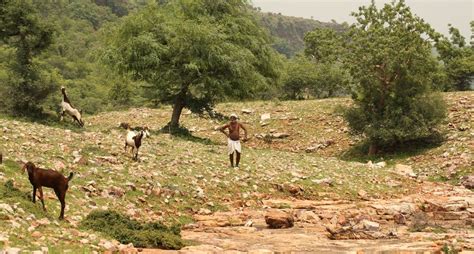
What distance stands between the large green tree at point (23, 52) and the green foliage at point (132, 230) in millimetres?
18299

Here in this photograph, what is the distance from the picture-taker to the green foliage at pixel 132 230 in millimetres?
10773

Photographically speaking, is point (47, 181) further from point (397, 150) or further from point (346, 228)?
point (397, 150)

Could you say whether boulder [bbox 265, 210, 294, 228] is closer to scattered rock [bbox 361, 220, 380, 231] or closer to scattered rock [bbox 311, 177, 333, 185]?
scattered rock [bbox 361, 220, 380, 231]

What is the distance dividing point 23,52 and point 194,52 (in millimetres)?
8997

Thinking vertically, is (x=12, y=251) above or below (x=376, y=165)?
above

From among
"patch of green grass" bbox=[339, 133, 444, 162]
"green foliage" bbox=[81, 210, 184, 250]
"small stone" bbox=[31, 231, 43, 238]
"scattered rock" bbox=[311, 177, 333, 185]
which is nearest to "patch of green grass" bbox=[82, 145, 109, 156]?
"green foliage" bbox=[81, 210, 184, 250]

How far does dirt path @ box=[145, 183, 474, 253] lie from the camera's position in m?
11.6

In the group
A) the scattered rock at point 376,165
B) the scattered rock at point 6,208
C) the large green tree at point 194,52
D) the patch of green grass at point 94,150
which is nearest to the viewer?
the scattered rock at point 6,208

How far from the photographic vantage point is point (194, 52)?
29.4 m

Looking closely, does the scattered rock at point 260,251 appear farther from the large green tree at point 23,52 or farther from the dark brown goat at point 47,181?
the large green tree at point 23,52

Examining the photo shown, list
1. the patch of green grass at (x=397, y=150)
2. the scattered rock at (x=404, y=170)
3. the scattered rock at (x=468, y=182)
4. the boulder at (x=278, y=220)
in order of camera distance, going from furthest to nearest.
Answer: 1. the patch of green grass at (x=397, y=150)
2. the scattered rock at (x=404, y=170)
3. the scattered rock at (x=468, y=182)
4. the boulder at (x=278, y=220)

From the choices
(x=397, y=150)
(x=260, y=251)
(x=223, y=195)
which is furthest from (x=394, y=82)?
(x=260, y=251)

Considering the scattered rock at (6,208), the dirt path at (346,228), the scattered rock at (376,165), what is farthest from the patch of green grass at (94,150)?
the scattered rock at (376,165)

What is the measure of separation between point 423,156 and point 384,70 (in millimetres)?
5698
